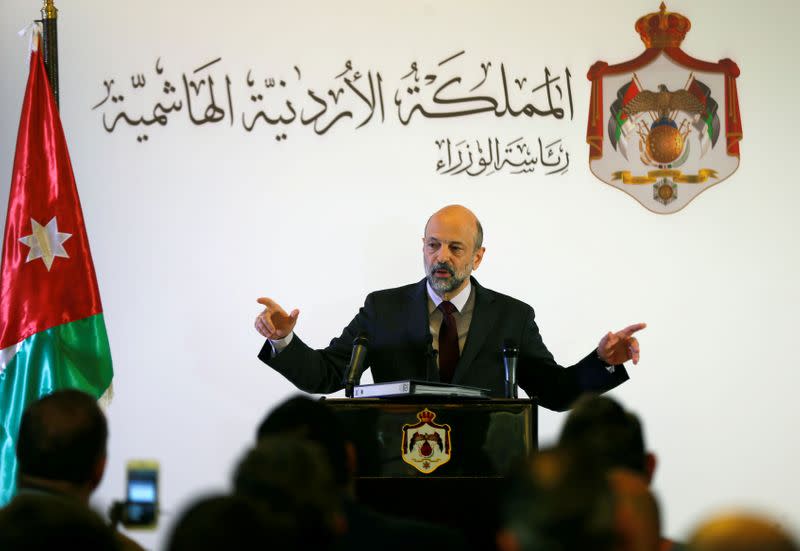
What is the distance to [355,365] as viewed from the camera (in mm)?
3766

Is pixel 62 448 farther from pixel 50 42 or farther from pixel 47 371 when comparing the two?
pixel 50 42

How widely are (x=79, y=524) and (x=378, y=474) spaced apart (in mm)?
1952

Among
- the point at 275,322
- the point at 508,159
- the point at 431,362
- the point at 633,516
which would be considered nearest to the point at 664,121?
the point at 508,159

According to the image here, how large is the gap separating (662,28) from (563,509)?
466 centimetres

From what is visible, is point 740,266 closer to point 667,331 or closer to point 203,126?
point 667,331

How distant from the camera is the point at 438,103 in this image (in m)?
5.63

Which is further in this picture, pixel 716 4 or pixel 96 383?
pixel 716 4

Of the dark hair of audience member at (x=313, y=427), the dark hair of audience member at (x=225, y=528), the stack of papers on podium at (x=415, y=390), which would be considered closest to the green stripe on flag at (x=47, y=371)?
the stack of papers on podium at (x=415, y=390)

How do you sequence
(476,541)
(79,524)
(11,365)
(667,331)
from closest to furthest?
(79,524), (476,541), (11,365), (667,331)

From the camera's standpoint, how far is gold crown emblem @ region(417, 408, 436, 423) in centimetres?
355

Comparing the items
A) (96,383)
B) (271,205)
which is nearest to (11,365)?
(96,383)

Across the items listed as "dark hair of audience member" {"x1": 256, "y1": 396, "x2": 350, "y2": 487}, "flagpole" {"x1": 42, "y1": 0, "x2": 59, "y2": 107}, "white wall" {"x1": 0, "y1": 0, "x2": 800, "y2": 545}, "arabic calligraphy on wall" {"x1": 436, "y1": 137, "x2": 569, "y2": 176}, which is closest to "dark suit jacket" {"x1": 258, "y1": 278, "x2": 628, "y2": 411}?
"white wall" {"x1": 0, "y1": 0, "x2": 800, "y2": 545}

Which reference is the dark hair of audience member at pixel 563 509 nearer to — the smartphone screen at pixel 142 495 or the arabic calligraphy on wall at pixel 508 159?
the smartphone screen at pixel 142 495

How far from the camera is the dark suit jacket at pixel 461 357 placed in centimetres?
421
